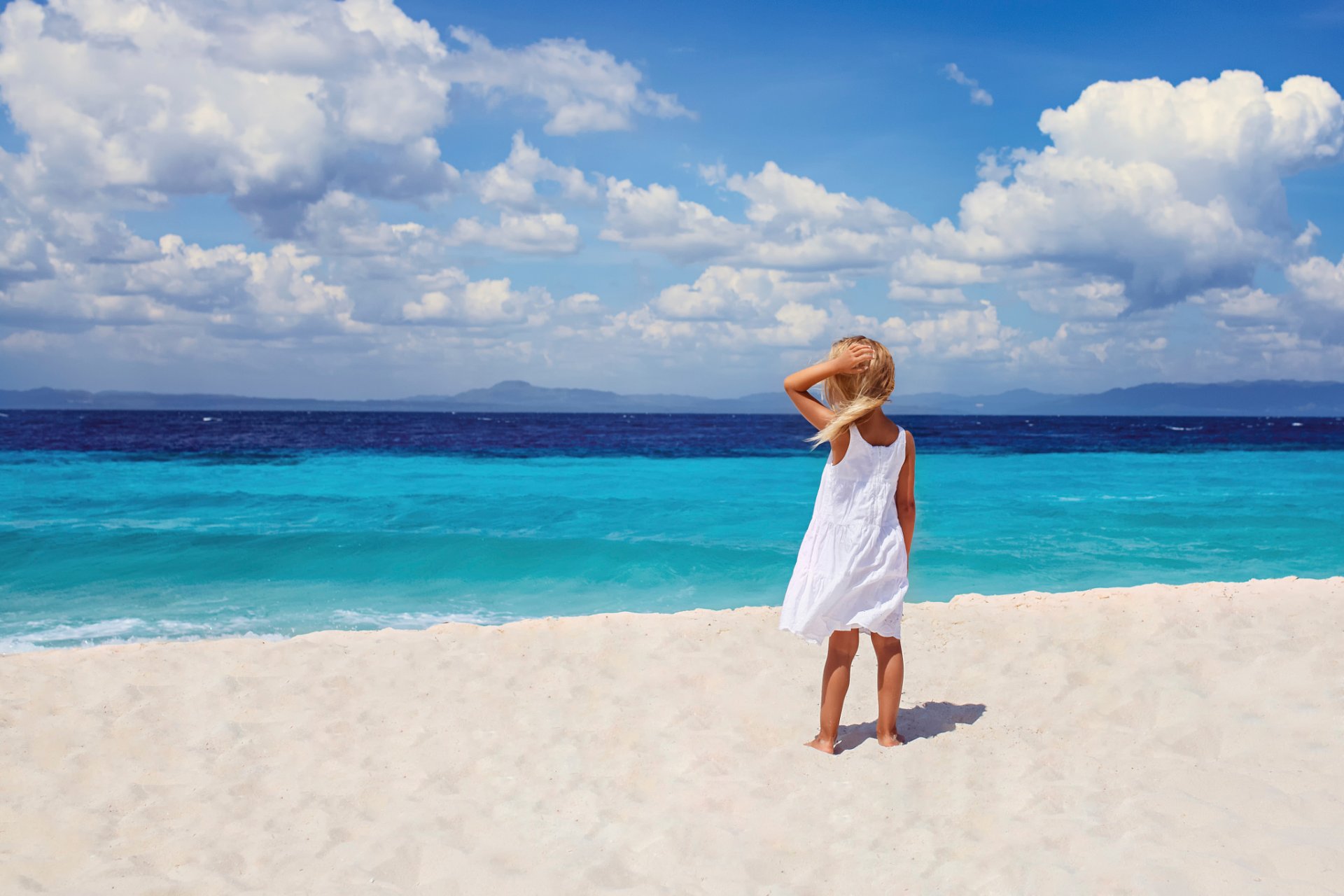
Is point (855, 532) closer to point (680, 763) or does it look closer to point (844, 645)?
point (844, 645)

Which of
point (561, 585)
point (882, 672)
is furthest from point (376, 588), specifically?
point (882, 672)

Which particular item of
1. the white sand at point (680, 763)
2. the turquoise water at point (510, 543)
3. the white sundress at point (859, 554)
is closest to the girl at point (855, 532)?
the white sundress at point (859, 554)

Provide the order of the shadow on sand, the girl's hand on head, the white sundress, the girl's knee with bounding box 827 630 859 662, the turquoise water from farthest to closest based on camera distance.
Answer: the turquoise water → the shadow on sand → the girl's knee with bounding box 827 630 859 662 → the white sundress → the girl's hand on head

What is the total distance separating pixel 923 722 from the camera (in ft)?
15.6

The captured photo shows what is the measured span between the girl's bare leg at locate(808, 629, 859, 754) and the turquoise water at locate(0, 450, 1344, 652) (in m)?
5.38

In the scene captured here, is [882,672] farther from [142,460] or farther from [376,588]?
[142,460]

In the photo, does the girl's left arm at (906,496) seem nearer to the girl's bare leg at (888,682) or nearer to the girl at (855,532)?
the girl at (855,532)

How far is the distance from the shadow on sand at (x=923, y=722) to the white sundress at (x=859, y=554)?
2.24ft

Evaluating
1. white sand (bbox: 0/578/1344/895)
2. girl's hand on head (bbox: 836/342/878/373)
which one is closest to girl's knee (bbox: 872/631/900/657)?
white sand (bbox: 0/578/1344/895)

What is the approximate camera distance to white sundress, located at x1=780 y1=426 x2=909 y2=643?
4.18 metres

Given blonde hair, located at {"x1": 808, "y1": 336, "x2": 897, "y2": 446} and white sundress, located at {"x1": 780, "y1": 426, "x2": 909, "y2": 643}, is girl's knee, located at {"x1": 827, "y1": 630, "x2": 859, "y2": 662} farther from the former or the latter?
blonde hair, located at {"x1": 808, "y1": 336, "x2": 897, "y2": 446}

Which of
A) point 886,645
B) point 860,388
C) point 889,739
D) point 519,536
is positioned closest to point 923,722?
point 889,739

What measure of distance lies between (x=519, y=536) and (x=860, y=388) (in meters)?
11.0

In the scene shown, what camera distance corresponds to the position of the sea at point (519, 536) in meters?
9.87
